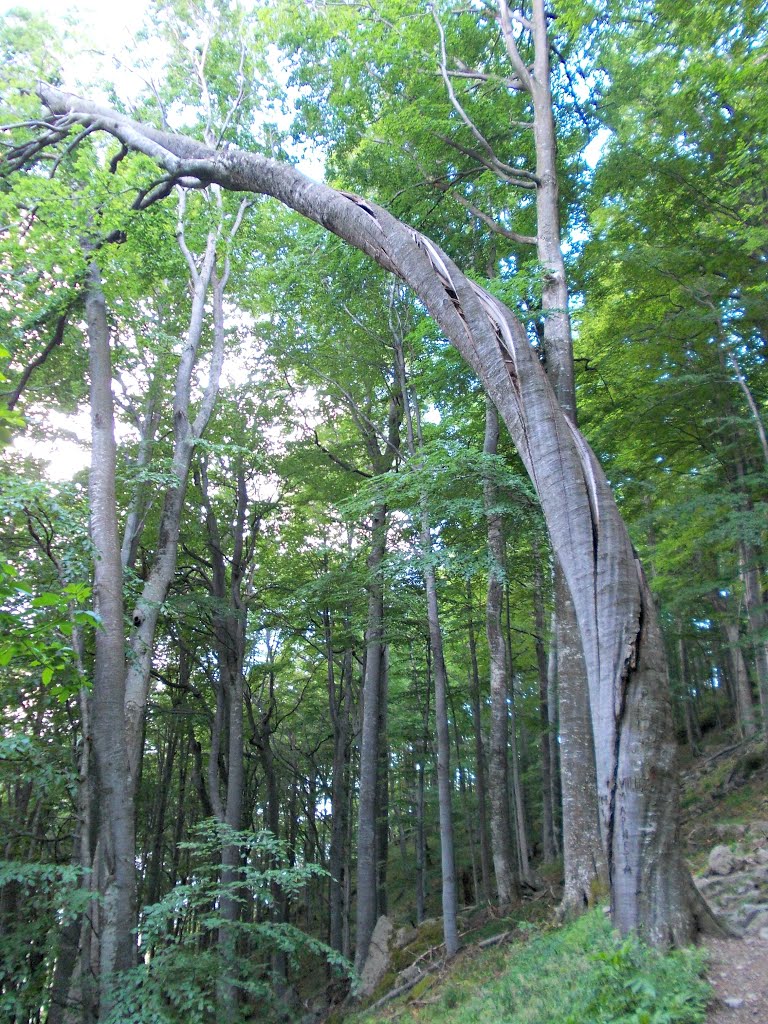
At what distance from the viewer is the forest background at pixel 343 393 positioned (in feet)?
19.4

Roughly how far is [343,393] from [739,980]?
1242cm

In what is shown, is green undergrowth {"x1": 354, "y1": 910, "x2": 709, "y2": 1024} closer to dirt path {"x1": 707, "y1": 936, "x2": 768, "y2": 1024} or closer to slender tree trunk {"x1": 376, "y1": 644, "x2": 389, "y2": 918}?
dirt path {"x1": 707, "y1": 936, "x2": 768, "y2": 1024}

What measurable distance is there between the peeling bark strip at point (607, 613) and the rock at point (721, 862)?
392 centimetres

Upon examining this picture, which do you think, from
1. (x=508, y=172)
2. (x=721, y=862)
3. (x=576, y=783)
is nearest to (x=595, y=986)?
(x=576, y=783)

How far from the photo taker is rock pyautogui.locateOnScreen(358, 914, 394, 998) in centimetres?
1078

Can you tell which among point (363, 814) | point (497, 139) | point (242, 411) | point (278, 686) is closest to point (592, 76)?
point (497, 139)

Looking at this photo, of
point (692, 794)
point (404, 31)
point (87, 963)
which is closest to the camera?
point (87, 963)

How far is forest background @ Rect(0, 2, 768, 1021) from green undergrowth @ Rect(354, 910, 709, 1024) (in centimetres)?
15

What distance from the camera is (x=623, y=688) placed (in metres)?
2.68

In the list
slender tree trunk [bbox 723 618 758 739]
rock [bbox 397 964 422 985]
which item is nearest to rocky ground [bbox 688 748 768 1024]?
slender tree trunk [bbox 723 618 758 739]

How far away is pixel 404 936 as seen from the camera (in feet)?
37.8

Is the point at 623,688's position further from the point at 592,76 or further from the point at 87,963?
the point at 592,76

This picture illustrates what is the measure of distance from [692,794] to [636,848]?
1124 cm

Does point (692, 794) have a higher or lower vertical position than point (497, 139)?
lower
